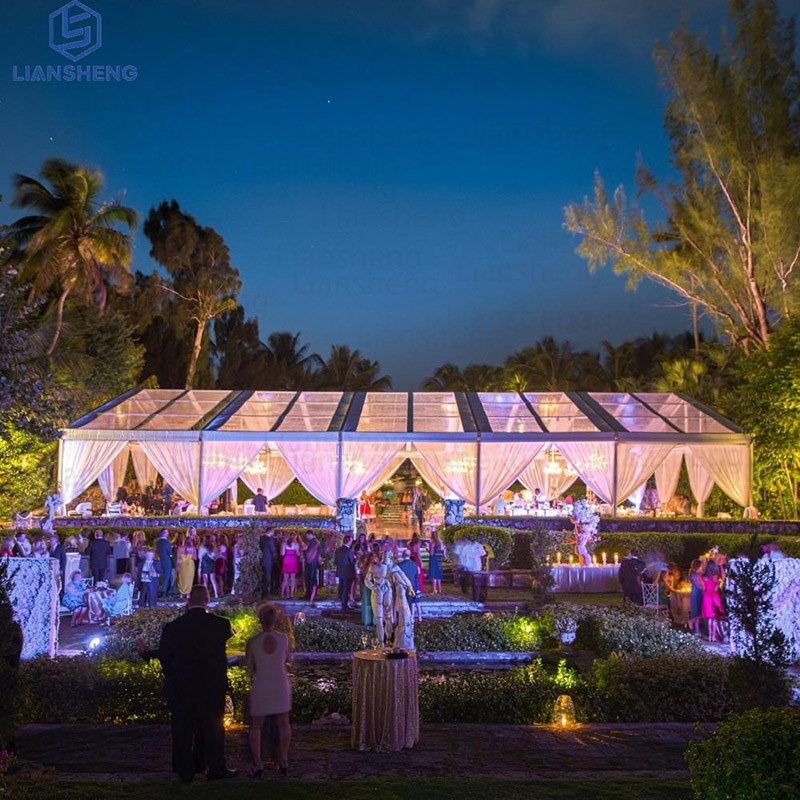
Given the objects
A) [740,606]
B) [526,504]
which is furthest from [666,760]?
[526,504]

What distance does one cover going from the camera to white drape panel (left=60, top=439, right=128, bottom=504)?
21469 mm

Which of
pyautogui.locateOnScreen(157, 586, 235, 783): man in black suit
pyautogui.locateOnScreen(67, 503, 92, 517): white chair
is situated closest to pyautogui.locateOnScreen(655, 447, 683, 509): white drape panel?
pyautogui.locateOnScreen(67, 503, 92, 517): white chair

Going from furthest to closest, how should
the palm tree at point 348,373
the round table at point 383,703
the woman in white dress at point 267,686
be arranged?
the palm tree at point 348,373, the round table at point 383,703, the woman in white dress at point 267,686

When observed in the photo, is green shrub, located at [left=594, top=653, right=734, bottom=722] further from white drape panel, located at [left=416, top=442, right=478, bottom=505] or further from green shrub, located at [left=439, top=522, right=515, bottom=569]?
white drape panel, located at [left=416, top=442, right=478, bottom=505]

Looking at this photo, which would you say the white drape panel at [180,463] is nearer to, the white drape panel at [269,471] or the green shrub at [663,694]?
the white drape panel at [269,471]

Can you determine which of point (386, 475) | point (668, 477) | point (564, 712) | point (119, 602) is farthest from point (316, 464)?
point (564, 712)

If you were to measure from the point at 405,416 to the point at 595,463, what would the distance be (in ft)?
16.2

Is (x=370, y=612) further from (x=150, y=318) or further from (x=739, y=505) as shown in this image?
(x=150, y=318)

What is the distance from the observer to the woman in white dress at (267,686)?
5.87m

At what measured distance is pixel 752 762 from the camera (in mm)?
3951

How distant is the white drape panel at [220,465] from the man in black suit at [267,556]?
23.2ft

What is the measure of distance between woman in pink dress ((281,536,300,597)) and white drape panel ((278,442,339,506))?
22.8 feet

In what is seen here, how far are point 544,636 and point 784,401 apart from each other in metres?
12.9

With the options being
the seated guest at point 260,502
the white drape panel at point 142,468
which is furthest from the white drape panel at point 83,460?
the seated guest at point 260,502
